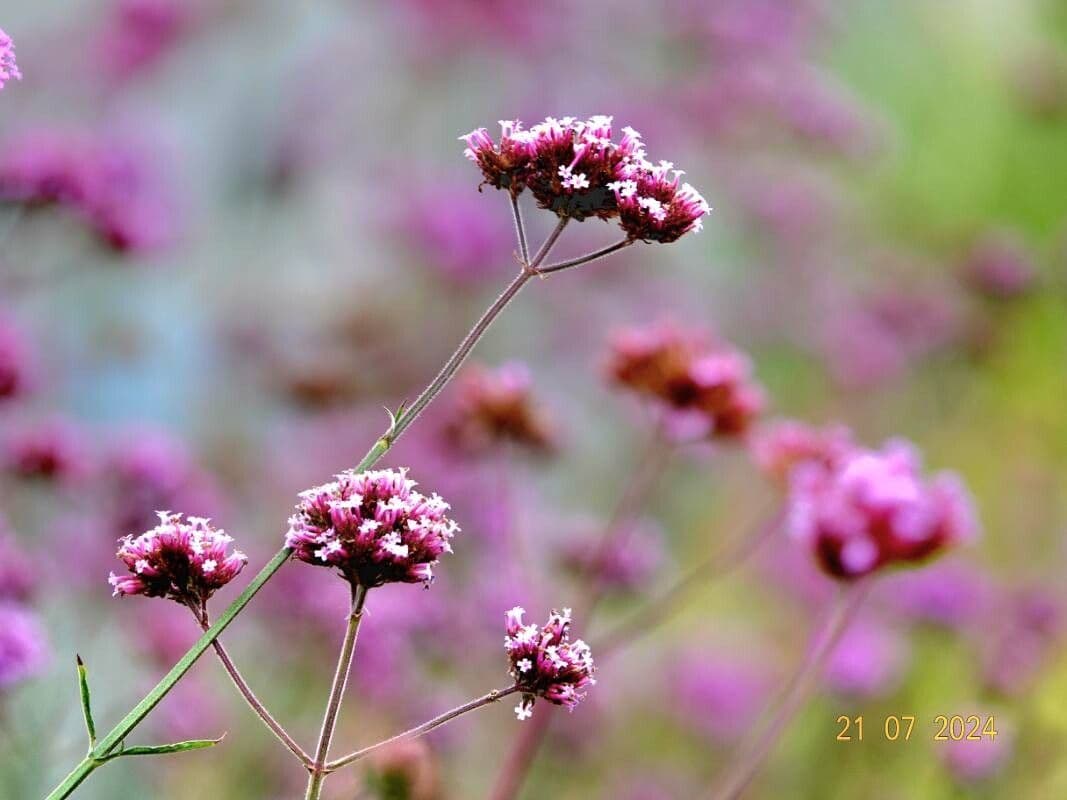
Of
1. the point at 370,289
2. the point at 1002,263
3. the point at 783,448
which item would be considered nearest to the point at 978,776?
the point at 783,448

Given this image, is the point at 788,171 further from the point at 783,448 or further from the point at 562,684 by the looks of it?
the point at 562,684

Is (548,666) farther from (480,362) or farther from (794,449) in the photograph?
(480,362)

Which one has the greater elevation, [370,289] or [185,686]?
[370,289]

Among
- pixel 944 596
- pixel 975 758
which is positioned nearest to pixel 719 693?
pixel 944 596

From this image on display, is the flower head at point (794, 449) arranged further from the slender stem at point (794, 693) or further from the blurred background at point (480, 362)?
the slender stem at point (794, 693)

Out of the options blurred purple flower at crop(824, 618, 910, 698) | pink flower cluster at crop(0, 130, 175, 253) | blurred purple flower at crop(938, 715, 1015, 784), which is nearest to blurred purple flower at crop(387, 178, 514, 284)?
pink flower cluster at crop(0, 130, 175, 253)
